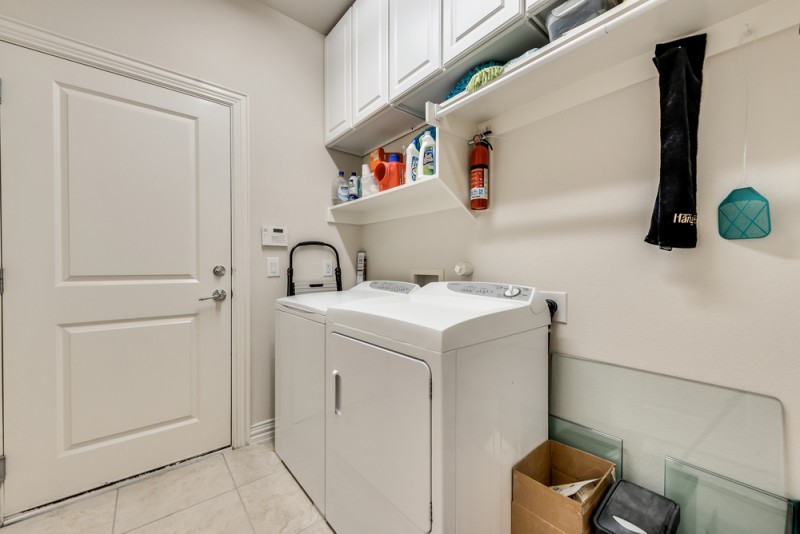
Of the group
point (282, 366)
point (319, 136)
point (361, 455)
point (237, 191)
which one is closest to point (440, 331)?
point (361, 455)

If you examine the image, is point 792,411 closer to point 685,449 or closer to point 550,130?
point 685,449

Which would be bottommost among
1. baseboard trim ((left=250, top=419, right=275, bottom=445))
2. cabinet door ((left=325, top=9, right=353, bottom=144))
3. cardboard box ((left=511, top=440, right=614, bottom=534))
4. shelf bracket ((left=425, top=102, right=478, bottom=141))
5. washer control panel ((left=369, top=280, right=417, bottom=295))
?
baseboard trim ((left=250, top=419, right=275, bottom=445))

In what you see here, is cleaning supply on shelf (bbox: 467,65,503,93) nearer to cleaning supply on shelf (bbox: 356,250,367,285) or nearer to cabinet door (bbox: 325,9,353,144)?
cabinet door (bbox: 325,9,353,144)

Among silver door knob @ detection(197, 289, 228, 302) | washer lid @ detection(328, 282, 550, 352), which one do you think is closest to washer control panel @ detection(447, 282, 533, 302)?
washer lid @ detection(328, 282, 550, 352)

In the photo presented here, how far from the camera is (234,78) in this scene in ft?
6.12

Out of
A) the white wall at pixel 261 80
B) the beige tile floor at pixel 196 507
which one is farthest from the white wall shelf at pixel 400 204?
the beige tile floor at pixel 196 507

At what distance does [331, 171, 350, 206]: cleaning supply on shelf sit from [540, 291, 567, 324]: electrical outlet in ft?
4.70

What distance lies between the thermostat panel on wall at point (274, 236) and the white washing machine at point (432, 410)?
0.97 metres

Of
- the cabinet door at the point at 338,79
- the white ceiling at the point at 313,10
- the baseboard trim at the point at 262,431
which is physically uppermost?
the white ceiling at the point at 313,10

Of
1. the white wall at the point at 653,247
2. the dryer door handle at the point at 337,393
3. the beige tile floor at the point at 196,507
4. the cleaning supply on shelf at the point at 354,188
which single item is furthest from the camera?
the cleaning supply on shelf at the point at 354,188

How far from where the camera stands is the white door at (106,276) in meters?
1.36

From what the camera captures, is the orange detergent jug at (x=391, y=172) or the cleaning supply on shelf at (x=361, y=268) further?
the cleaning supply on shelf at (x=361, y=268)

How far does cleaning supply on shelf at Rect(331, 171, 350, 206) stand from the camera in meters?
2.14

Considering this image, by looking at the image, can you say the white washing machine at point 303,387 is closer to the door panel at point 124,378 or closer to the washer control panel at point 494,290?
the washer control panel at point 494,290
